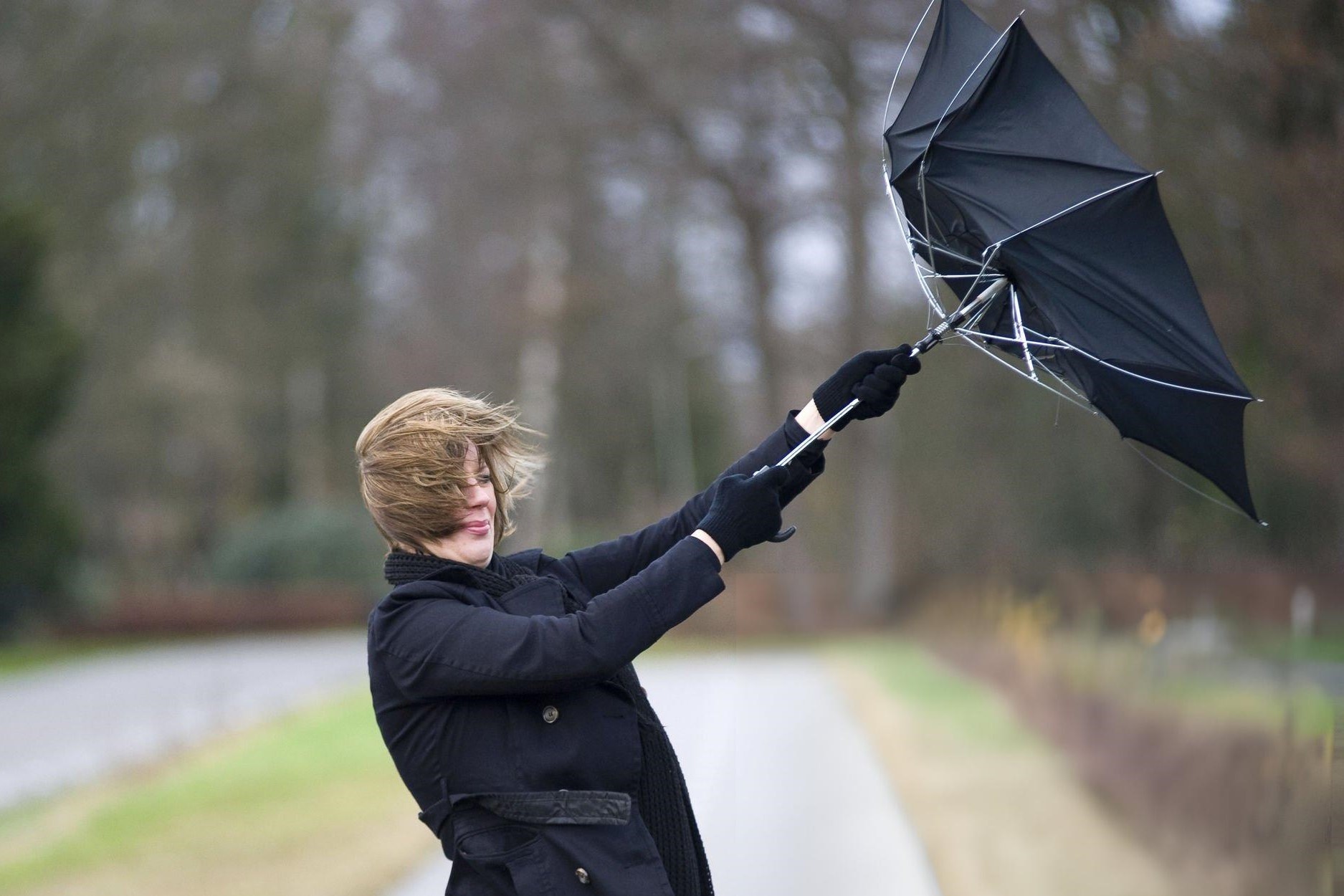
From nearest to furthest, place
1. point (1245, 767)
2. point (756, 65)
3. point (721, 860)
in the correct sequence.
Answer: point (1245, 767), point (721, 860), point (756, 65)

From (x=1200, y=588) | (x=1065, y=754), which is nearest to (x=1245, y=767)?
A: (x=1065, y=754)

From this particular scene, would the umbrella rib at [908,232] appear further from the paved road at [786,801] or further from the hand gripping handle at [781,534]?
the paved road at [786,801]

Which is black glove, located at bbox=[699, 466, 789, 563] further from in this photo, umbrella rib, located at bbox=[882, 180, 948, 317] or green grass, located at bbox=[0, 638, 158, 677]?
green grass, located at bbox=[0, 638, 158, 677]

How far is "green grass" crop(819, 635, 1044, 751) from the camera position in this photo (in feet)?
41.0

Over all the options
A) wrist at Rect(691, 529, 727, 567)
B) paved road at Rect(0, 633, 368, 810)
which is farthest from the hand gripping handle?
paved road at Rect(0, 633, 368, 810)

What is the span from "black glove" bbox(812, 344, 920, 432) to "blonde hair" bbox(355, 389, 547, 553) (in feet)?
2.30

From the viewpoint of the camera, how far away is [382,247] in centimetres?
4550

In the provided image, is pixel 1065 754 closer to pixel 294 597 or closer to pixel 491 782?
pixel 491 782

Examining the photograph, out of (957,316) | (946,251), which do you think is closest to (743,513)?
(957,316)

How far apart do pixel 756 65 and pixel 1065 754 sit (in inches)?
642

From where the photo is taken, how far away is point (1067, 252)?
3.38 metres

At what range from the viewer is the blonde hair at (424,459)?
303cm

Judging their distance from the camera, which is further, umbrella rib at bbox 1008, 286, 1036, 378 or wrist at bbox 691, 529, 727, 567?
umbrella rib at bbox 1008, 286, 1036, 378

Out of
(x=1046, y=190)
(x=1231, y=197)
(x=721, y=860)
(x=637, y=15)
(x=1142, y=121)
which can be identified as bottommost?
(x=721, y=860)
